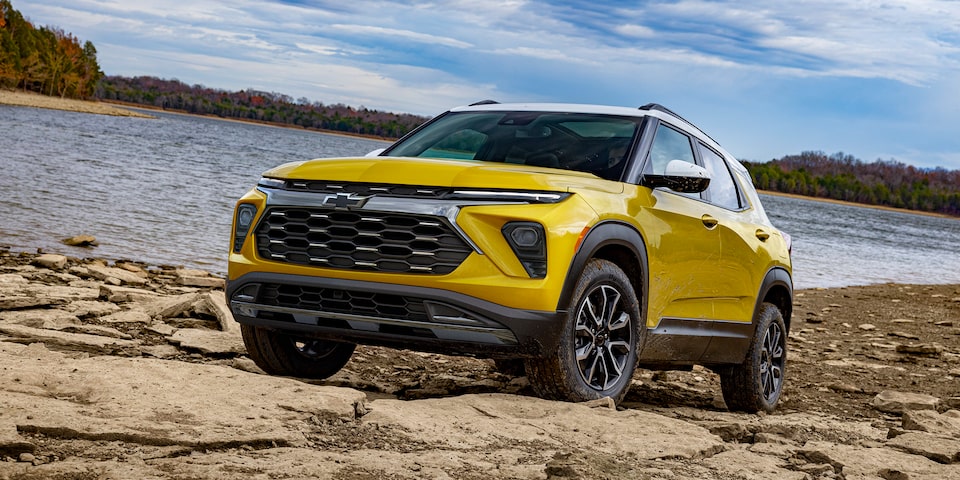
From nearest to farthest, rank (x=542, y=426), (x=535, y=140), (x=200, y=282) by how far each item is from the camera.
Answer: (x=542, y=426)
(x=535, y=140)
(x=200, y=282)

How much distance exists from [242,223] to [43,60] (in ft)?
453

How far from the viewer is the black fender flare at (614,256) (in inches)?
194

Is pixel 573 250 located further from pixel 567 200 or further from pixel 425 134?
pixel 425 134

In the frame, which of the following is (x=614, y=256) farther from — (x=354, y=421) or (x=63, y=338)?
(x=63, y=338)

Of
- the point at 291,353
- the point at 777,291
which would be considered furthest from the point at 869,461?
the point at 291,353

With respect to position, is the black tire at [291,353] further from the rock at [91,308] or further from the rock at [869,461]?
the rock at [869,461]

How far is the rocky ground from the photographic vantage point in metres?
3.81

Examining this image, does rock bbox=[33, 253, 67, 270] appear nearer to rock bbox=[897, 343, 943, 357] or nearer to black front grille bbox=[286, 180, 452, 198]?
black front grille bbox=[286, 180, 452, 198]

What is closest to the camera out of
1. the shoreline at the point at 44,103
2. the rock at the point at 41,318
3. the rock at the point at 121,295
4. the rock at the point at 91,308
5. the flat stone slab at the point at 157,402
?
the flat stone slab at the point at 157,402

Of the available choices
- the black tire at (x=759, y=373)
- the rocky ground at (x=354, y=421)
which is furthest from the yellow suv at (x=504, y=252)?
the black tire at (x=759, y=373)

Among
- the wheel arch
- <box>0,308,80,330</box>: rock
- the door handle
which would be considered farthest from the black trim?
<box>0,308,80,330</box>: rock

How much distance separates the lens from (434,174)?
4957mm

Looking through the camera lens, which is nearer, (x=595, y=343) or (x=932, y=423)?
(x=595, y=343)

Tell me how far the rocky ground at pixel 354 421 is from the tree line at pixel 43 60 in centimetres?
12361
